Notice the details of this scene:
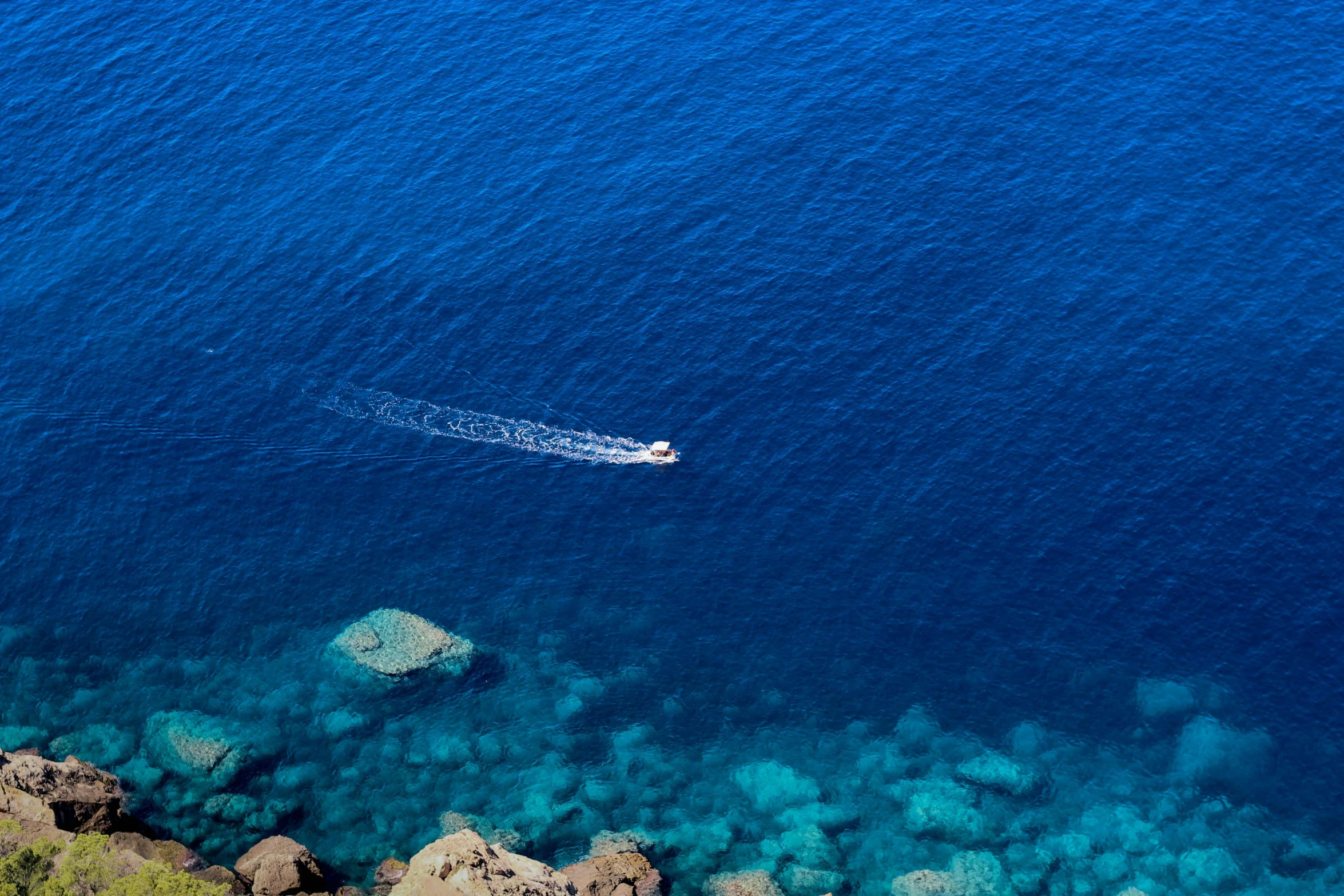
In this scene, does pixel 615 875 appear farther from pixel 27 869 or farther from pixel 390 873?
pixel 27 869

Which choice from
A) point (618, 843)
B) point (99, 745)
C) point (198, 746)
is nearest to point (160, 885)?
point (198, 746)

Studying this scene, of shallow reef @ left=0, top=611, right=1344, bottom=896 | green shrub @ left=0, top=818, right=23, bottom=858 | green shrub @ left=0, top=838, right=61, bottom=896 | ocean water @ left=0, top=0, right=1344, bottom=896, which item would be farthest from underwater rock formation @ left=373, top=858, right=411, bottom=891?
green shrub @ left=0, top=818, right=23, bottom=858

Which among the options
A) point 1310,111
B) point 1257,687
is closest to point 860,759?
point 1257,687

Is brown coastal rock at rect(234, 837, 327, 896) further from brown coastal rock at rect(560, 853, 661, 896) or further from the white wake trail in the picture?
the white wake trail

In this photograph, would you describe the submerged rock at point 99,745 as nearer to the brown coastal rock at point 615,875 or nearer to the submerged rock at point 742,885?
the brown coastal rock at point 615,875

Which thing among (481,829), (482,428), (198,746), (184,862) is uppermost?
(482,428)

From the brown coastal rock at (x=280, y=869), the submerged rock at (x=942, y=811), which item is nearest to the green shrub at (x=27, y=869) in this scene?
the brown coastal rock at (x=280, y=869)
